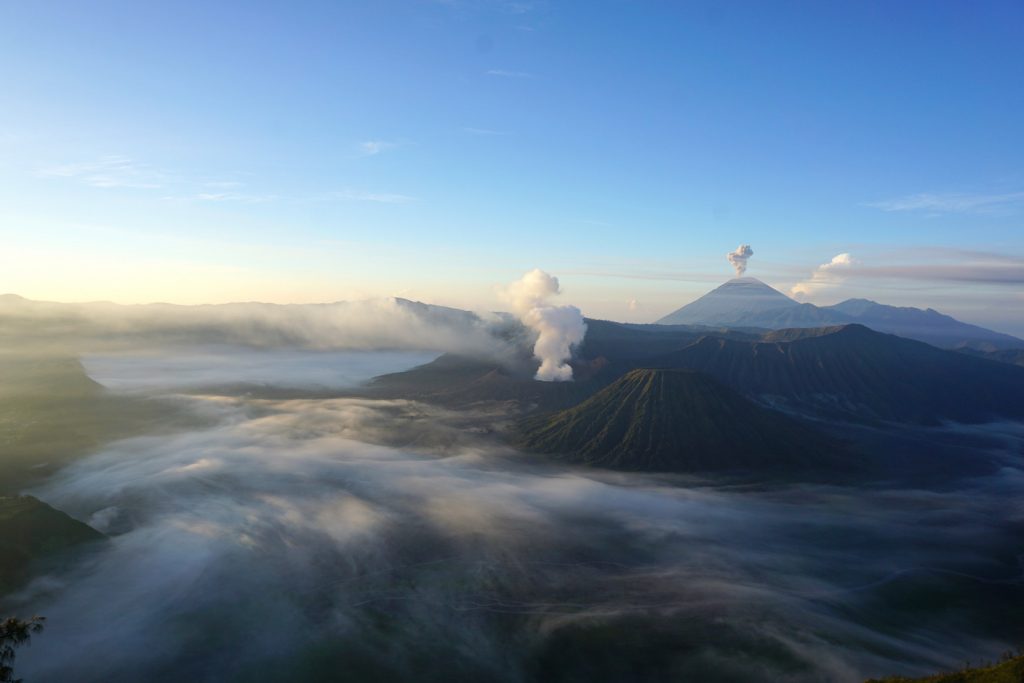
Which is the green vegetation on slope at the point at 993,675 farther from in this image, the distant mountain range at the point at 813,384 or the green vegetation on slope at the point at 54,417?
the distant mountain range at the point at 813,384

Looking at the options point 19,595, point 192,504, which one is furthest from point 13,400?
point 19,595

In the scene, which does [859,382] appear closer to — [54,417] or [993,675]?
[993,675]

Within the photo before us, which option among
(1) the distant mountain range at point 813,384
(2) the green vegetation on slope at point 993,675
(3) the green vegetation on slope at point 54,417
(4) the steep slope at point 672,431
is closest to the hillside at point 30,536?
(3) the green vegetation on slope at point 54,417

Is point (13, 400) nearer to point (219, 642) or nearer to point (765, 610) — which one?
point (219, 642)

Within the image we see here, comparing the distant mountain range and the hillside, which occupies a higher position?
the distant mountain range

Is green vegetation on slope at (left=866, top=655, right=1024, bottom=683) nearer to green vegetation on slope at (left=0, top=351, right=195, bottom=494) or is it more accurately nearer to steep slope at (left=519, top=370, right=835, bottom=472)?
steep slope at (left=519, top=370, right=835, bottom=472)

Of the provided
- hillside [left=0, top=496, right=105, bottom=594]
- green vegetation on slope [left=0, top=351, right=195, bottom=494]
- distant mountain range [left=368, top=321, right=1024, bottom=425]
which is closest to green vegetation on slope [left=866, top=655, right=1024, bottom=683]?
hillside [left=0, top=496, right=105, bottom=594]

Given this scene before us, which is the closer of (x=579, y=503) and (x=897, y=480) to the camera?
(x=579, y=503)
